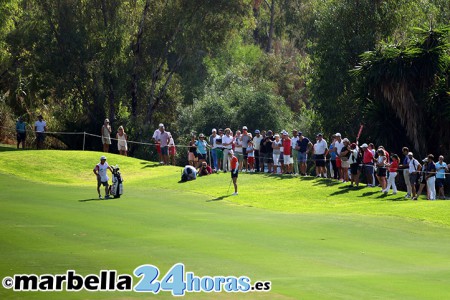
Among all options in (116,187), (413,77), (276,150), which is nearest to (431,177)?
(276,150)

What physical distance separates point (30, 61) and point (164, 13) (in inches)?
348

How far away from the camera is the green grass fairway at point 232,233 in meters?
23.4

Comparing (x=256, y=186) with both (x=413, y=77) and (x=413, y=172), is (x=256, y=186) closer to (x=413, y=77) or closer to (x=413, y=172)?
(x=413, y=172)

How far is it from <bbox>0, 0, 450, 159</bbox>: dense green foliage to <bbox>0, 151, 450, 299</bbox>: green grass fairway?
9598 mm

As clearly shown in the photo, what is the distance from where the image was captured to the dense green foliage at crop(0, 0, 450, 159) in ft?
170

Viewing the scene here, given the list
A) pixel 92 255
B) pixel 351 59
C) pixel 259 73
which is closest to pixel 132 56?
pixel 351 59

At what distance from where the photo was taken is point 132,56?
67.3 m

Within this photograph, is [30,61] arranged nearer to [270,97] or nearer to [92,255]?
[270,97]

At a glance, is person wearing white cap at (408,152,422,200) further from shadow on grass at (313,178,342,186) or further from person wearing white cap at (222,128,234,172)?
person wearing white cap at (222,128,234,172)

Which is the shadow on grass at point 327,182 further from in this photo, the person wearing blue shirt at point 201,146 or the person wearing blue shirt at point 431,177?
the person wearing blue shirt at point 201,146

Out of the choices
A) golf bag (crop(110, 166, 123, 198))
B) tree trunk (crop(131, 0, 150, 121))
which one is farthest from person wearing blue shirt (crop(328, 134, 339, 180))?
tree trunk (crop(131, 0, 150, 121))

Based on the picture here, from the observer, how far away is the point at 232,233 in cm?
3142

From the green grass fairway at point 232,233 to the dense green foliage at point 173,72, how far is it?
960cm

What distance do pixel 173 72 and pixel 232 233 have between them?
43.8 meters
